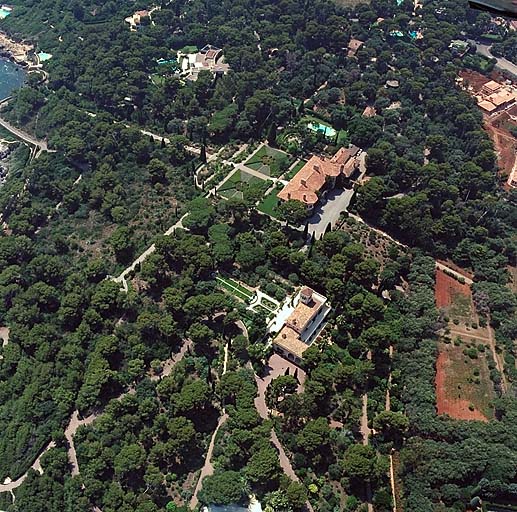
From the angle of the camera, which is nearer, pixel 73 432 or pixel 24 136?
pixel 73 432

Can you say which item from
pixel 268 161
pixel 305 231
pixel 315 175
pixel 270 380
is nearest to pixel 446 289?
pixel 305 231

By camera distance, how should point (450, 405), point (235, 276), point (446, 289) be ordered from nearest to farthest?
point (450, 405)
point (235, 276)
point (446, 289)

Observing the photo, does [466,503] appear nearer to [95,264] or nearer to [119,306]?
[119,306]

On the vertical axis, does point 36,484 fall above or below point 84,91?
below

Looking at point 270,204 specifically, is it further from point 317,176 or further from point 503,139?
point 503,139

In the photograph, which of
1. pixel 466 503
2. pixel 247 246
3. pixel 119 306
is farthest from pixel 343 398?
pixel 119 306

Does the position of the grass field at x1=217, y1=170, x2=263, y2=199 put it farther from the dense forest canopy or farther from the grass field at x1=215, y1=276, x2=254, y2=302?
the grass field at x1=215, y1=276, x2=254, y2=302
